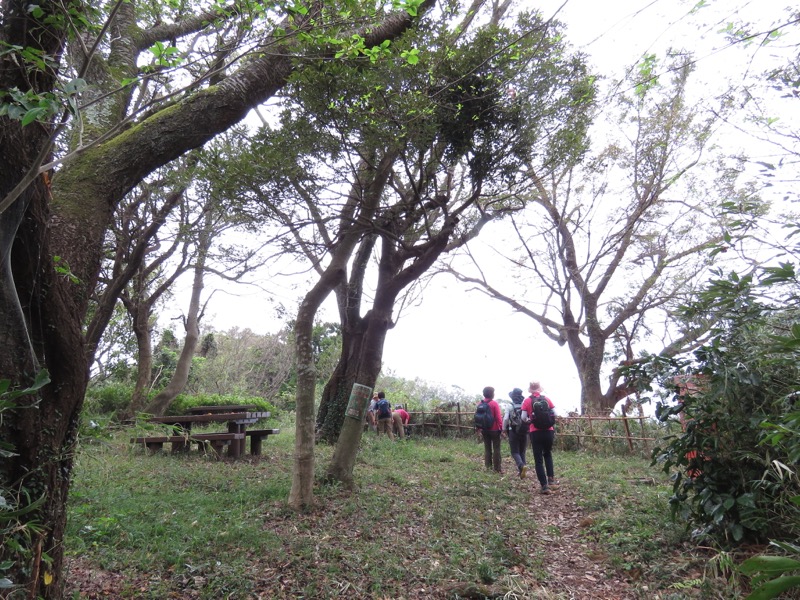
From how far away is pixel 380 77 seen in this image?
5.29 meters

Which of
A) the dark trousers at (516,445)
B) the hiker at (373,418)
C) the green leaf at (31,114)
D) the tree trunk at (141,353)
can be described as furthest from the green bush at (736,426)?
the tree trunk at (141,353)

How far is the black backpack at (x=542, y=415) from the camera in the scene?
688 cm

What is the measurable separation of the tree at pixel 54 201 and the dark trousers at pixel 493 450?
6862 millimetres

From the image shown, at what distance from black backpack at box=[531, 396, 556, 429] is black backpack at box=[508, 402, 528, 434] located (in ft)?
2.96

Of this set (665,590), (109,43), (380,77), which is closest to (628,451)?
(665,590)

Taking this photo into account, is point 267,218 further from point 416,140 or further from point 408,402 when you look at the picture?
point 408,402

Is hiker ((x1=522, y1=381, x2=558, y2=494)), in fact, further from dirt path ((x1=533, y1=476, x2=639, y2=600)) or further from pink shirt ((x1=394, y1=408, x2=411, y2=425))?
pink shirt ((x1=394, y1=408, x2=411, y2=425))

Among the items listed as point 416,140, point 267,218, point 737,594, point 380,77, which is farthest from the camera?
point 267,218

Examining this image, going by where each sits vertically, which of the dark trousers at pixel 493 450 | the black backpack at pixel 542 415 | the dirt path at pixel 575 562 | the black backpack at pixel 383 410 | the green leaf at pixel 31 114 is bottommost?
the dirt path at pixel 575 562

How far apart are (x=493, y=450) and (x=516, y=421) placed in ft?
4.18

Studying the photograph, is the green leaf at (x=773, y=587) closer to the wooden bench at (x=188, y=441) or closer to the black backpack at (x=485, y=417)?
the black backpack at (x=485, y=417)

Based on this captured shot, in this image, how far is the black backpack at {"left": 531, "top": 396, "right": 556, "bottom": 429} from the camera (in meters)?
6.88

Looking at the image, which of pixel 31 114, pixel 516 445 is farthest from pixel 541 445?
pixel 31 114

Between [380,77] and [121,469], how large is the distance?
667cm
